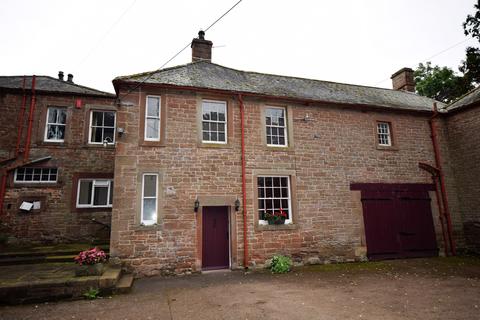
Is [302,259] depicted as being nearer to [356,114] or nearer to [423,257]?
[423,257]

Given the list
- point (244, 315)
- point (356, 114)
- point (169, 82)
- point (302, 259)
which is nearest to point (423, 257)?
point (302, 259)

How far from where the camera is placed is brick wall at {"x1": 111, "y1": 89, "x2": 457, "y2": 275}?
28.8 ft

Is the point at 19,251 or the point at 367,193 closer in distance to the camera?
the point at 19,251

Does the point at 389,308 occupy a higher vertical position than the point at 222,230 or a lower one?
lower

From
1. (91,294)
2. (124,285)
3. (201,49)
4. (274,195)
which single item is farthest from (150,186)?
(201,49)

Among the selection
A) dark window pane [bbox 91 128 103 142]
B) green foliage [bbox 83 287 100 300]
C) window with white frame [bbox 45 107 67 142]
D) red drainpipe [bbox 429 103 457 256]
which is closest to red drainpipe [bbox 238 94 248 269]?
green foliage [bbox 83 287 100 300]

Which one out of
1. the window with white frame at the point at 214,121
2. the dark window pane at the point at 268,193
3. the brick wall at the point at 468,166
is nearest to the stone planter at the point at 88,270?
the window with white frame at the point at 214,121

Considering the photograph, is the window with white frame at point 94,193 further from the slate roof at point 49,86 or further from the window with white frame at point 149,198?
the window with white frame at point 149,198

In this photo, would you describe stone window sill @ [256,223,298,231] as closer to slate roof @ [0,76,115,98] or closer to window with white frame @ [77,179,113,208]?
window with white frame @ [77,179,113,208]

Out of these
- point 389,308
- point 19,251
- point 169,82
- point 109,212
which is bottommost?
point 389,308

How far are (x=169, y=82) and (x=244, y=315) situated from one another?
7.83 m

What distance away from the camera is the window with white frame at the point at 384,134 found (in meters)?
12.2

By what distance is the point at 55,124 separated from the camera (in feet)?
42.5

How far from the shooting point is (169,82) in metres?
9.77
